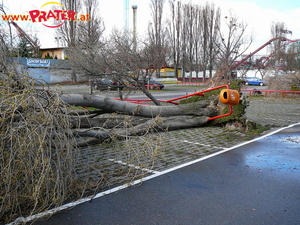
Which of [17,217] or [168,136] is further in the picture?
[168,136]

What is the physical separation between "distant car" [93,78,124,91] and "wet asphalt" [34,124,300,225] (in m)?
6.31

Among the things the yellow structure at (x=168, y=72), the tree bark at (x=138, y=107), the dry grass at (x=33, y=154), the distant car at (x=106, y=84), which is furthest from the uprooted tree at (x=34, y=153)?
the yellow structure at (x=168, y=72)

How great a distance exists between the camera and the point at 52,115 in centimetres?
425

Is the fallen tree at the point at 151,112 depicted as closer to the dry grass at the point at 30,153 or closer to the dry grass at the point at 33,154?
the dry grass at the point at 33,154

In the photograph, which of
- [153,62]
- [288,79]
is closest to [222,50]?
[288,79]

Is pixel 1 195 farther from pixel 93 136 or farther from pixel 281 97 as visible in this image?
pixel 281 97

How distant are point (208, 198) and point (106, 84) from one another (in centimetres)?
890

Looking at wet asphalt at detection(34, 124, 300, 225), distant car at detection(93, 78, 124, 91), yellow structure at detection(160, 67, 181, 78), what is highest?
yellow structure at detection(160, 67, 181, 78)

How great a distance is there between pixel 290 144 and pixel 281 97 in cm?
1823

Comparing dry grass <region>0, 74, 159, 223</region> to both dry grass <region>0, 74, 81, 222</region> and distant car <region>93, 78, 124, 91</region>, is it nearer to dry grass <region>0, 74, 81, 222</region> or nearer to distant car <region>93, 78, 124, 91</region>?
dry grass <region>0, 74, 81, 222</region>

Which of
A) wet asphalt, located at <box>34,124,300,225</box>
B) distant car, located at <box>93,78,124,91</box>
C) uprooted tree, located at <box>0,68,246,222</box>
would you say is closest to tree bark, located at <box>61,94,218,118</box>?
uprooted tree, located at <box>0,68,246,222</box>

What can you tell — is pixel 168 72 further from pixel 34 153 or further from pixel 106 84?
pixel 34 153

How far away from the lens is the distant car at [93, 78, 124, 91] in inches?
481

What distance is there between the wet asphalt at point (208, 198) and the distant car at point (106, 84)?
20.7 feet
